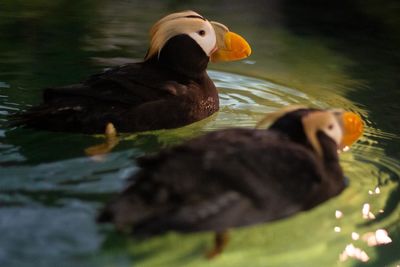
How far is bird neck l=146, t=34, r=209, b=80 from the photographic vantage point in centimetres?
370

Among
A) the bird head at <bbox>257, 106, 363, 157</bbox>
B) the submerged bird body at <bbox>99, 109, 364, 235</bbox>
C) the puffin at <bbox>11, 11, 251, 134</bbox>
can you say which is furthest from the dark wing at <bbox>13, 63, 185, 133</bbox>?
the submerged bird body at <bbox>99, 109, 364, 235</bbox>

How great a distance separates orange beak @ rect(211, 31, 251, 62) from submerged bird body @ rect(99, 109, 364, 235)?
1.32 m

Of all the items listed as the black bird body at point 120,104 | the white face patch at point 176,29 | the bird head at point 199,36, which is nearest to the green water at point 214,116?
the black bird body at point 120,104

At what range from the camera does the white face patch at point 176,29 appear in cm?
368

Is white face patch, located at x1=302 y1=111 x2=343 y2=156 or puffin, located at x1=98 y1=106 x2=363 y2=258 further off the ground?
white face patch, located at x1=302 y1=111 x2=343 y2=156

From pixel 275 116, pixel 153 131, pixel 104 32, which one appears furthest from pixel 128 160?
pixel 104 32

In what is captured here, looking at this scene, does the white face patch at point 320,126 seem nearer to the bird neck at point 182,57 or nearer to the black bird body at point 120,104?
the black bird body at point 120,104

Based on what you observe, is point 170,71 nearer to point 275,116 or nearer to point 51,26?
point 275,116

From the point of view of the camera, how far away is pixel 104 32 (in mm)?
5824

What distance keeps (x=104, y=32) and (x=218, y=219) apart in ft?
11.8

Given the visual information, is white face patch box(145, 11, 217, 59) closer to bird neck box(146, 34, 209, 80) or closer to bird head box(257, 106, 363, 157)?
bird neck box(146, 34, 209, 80)

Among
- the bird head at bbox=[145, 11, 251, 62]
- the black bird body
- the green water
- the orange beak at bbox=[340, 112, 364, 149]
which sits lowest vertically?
the green water

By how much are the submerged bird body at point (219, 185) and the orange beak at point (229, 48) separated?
4.34 ft

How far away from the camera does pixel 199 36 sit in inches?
148
